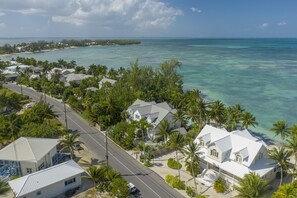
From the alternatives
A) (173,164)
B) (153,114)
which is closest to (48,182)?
(173,164)

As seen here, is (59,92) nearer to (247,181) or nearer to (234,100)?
(234,100)

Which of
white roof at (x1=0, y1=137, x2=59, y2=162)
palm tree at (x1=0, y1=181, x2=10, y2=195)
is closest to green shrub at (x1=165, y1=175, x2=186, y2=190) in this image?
white roof at (x1=0, y1=137, x2=59, y2=162)

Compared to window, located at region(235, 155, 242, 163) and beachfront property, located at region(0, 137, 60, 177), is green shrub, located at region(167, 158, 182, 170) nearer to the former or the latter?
window, located at region(235, 155, 242, 163)

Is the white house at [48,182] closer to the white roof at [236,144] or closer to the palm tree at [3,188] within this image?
the palm tree at [3,188]

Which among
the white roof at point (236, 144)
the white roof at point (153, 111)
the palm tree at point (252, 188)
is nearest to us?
the palm tree at point (252, 188)

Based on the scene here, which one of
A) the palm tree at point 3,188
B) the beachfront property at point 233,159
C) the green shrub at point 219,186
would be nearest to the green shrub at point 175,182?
the beachfront property at point 233,159

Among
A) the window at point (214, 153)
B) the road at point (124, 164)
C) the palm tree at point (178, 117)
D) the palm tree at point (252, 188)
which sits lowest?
the road at point (124, 164)

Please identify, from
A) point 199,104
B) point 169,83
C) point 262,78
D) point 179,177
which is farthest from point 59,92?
point 262,78

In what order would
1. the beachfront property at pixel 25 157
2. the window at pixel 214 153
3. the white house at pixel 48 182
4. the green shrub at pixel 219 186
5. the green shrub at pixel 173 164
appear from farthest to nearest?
1. the green shrub at pixel 173 164
2. the window at pixel 214 153
3. the beachfront property at pixel 25 157
4. the green shrub at pixel 219 186
5. the white house at pixel 48 182
